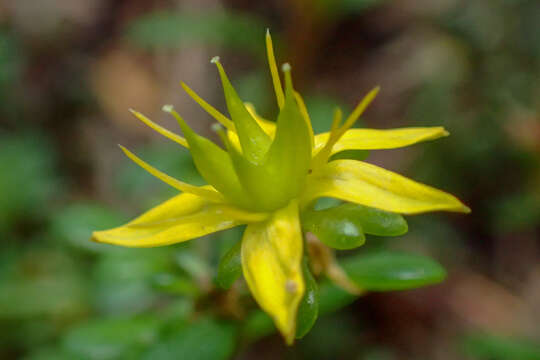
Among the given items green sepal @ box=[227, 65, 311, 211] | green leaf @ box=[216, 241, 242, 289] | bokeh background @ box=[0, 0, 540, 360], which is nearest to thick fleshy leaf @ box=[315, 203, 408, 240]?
green sepal @ box=[227, 65, 311, 211]

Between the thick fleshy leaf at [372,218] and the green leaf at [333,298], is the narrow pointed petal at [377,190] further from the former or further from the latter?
the green leaf at [333,298]

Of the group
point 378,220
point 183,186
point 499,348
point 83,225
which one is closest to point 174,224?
point 183,186

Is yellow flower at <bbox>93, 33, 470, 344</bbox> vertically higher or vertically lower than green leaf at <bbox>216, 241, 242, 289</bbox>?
higher

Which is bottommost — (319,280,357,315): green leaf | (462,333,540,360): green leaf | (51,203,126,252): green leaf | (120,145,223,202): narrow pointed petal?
(462,333,540,360): green leaf

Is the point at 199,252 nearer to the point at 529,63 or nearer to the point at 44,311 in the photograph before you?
the point at 44,311

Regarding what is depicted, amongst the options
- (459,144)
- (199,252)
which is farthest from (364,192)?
(459,144)

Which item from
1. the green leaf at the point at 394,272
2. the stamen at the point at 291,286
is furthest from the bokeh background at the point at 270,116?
the stamen at the point at 291,286

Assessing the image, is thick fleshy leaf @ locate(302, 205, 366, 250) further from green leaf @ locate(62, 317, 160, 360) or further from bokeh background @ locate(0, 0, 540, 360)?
green leaf @ locate(62, 317, 160, 360)

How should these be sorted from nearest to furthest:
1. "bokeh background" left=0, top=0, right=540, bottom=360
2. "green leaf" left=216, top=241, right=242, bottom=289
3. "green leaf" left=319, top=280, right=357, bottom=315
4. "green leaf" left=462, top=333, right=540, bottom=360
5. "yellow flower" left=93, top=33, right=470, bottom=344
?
1. "yellow flower" left=93, top=33, right=470, bottom=344
2. "green leaf" left=216, top=241, right=242, bottom=289
3. "green leaf" left=319, top=280, right=357, bottom=315
4. "green leaf" left=462, top=333, right=540, bottom=360
5. "bokeh background" left=0, top=0, right=540, bottom=360
